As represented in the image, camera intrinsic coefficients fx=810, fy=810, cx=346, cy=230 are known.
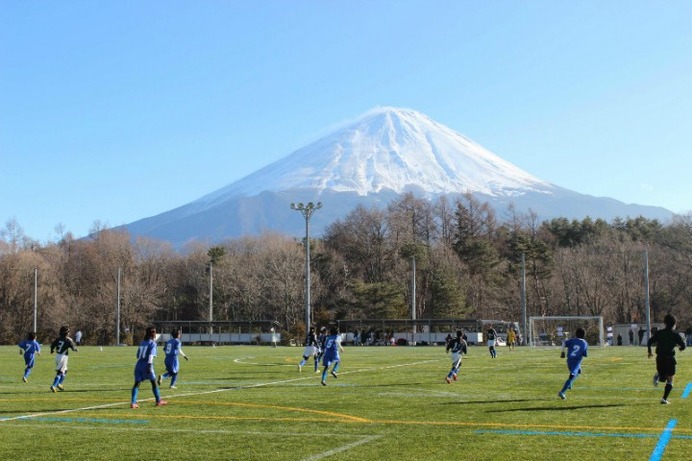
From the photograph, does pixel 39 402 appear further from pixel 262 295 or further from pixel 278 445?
pixel 262 295

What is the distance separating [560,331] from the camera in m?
71.3

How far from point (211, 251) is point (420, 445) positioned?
4268 inches

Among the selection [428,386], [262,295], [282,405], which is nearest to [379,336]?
[262,295]

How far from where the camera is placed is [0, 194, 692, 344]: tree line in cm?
10106

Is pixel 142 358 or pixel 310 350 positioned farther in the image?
pixel 310 350

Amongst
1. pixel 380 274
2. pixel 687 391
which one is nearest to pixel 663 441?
pixel 687 391

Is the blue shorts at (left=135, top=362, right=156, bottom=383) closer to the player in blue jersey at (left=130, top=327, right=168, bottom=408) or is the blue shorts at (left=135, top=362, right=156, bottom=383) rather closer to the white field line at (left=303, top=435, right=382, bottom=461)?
the player in blue jersey at (left=130, top=327, right=168, bottom=408)

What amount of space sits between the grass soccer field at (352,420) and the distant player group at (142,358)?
444 mm

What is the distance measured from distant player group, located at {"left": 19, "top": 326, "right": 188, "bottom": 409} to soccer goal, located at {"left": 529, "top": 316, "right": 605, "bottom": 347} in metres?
41.9

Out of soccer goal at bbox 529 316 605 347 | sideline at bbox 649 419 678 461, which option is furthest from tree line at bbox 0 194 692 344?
sideline at bbox 649 419 678 461

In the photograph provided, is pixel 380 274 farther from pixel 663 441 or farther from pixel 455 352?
pixel 663 441

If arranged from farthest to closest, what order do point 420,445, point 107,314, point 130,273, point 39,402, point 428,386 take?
1. point 130,273
2. point 107,314
3. point 428,386
4. point 39,402
5. point 420,445

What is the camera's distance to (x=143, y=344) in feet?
59.5

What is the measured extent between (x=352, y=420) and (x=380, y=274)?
98583mm
